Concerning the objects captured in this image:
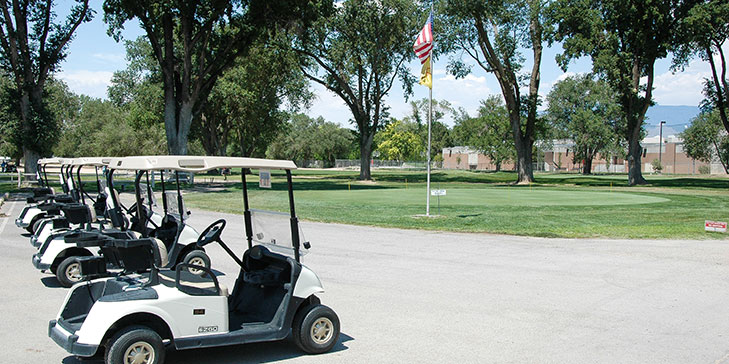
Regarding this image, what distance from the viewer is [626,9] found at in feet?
138

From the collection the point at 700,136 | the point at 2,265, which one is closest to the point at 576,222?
the point at 2,265

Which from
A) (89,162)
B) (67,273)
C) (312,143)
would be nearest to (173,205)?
(67,273)

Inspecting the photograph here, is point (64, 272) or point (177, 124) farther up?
point (177, 124)

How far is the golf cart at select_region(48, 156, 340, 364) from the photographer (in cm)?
467

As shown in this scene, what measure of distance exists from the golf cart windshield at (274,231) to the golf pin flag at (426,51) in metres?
13.6

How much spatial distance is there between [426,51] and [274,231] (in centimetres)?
1398

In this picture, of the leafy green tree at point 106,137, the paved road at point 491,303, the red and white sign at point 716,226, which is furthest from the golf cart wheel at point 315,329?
the leafy green tree at point 106,137

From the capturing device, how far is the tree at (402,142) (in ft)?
362

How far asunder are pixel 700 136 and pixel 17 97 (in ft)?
289

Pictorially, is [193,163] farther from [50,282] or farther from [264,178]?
[50,282]

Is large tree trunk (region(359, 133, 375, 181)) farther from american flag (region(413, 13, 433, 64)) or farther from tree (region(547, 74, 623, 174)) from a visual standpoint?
tree (region(547, 74, 623, 174))

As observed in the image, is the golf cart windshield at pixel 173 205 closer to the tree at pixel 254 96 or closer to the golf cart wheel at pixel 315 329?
the golf cart wheel at pixel 315 329

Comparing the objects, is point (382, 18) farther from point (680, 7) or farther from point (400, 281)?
point (400, 281)

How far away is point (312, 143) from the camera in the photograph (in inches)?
4537
